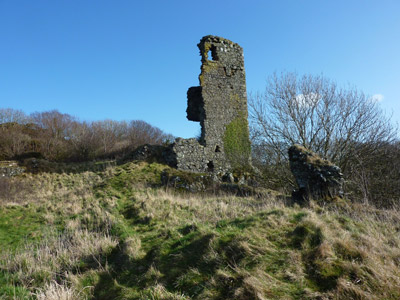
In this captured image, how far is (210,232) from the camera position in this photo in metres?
4.54

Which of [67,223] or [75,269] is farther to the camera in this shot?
[67,223]

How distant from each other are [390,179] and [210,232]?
27.8 feet

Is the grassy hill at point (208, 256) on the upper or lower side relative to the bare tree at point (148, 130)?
lower

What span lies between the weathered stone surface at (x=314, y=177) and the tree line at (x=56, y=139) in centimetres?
1970

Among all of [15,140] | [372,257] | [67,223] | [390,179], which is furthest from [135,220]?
[15,140]

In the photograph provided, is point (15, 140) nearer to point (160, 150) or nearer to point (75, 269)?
point (160, 150)

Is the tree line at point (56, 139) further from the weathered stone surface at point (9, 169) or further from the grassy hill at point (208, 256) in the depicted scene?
the grassy hill at point (208, 256)

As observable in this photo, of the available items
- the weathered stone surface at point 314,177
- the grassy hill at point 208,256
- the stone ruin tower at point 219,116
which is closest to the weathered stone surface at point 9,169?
the stone ruin tower at point 219,116

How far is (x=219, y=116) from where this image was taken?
52.9 feet

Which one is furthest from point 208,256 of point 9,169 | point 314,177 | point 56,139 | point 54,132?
point 54,132

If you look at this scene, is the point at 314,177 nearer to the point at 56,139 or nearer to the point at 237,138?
the point at 237,138

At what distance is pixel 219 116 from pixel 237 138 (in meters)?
1.79

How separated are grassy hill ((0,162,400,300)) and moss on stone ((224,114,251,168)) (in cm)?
912

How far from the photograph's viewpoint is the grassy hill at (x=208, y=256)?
303 centimetres
